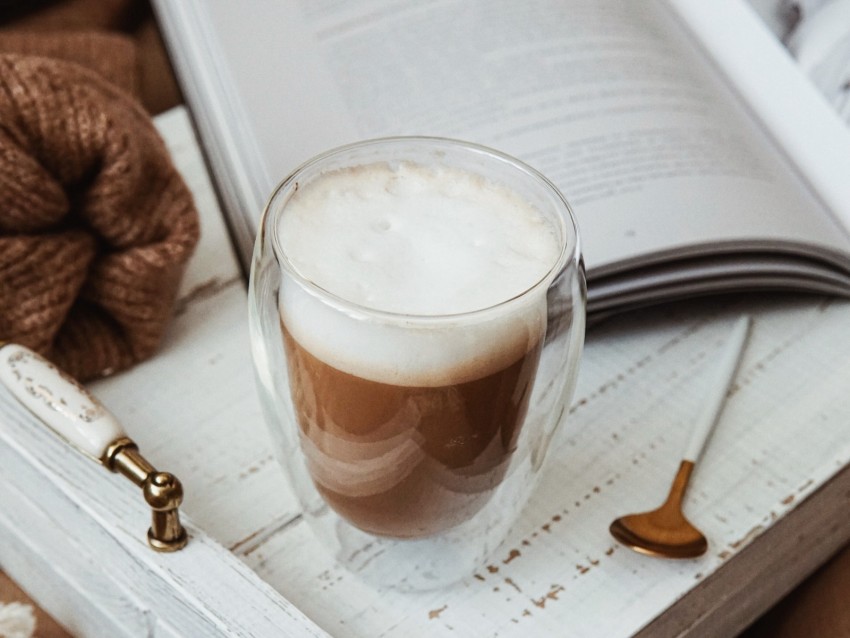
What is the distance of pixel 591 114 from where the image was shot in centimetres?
58

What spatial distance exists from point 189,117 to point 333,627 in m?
0.42

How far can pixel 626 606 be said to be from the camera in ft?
1.34

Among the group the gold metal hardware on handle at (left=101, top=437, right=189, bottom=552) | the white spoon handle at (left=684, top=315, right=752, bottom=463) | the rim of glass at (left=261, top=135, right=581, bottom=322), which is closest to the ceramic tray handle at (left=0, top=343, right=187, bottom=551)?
the gold metal hardware on handle at (left=101, top=437, right=189, bottom=552)

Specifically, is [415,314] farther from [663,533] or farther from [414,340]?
[663,533]

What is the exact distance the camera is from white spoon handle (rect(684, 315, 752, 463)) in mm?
477

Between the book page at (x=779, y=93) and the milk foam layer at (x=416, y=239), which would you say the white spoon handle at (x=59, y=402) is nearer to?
the milk foam layer at (x=416, y=239)

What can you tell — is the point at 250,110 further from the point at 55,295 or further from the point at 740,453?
the point at 740,453

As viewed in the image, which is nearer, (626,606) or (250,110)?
(626,606)

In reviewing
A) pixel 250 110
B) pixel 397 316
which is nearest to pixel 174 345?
pixel 250 110

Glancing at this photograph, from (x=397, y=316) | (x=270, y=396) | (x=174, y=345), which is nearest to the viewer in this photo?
(x=397, y=316)

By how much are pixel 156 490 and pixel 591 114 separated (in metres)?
0.36

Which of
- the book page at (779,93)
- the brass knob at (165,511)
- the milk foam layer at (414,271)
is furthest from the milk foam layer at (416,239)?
the book page at (779,93)

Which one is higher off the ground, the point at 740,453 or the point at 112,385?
the point at 740,453

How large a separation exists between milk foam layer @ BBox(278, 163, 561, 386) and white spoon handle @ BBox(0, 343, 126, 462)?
0.34 ft
